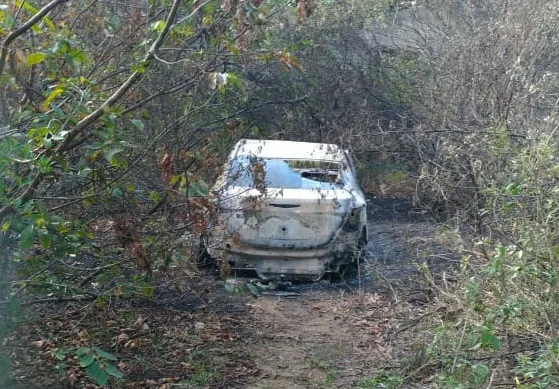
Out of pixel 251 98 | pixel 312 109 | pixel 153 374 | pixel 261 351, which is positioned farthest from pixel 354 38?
pixel 153 374

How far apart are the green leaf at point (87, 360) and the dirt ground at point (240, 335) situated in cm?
119

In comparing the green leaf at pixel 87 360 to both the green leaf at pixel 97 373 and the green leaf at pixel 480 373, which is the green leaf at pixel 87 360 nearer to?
the green leaf at pixel 97 373

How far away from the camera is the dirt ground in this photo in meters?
6.50

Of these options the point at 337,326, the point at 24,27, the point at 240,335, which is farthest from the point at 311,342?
the point at 24,27

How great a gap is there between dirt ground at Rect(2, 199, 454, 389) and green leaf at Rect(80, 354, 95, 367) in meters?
1.19

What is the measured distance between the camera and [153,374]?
6.67m

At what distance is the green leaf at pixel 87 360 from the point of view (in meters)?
4.43

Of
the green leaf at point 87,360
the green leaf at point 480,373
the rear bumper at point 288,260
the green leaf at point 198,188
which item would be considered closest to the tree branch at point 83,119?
the green leaf at point 198,188

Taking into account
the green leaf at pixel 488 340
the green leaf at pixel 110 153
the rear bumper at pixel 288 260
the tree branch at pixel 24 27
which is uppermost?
the tree branch at pixel 24 27

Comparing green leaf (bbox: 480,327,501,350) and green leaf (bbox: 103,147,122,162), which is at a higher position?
green leaf (bbox: 103,147,122,162)

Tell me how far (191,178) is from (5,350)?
2.06 meters

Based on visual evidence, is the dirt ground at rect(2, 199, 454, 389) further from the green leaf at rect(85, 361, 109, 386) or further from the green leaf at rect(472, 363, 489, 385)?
the green leaf at rect(472, 363, 489, 385)

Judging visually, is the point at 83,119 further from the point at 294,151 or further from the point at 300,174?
the point at 294,151

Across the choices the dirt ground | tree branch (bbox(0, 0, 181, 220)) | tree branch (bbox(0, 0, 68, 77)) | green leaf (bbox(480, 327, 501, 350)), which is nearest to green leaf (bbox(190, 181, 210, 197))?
tree branch (bbox(0, 0, 181, 220))
